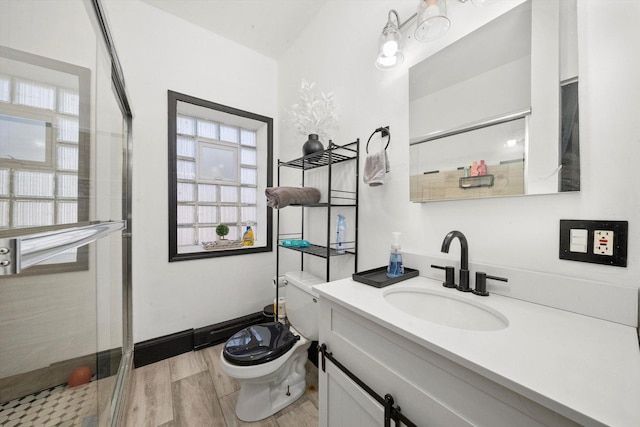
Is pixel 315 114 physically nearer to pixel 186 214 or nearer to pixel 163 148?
pixel 163 148

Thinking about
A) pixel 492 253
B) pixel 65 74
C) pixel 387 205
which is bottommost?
pixel 492 253

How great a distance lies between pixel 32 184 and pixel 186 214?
1613 millimetres

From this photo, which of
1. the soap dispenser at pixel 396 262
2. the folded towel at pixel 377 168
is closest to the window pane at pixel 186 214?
the folded towel at pixel 377 168

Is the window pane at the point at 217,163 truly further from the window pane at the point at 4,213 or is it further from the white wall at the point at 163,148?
the window pane at the point at 4,213

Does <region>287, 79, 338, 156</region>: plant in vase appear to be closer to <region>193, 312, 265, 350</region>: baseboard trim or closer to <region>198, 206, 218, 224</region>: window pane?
<region>198, 206, 218, 224</region>: window pane

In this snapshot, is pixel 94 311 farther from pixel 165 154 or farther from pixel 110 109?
pixel 165 154

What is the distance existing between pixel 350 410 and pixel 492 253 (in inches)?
30.3

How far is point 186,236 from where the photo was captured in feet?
7.06

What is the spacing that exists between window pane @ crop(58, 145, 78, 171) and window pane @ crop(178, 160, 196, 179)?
1300mm

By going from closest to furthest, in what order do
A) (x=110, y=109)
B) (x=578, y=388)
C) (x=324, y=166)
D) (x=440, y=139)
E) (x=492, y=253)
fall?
1. (x=578, y=388)
2. (x=492, y=253)
3. (x=440, y=139)
4. (x=110, y=109)
5. (x=324, y=166)

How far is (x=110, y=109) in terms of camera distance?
120 centimetres

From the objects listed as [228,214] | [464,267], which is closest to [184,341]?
[228,214]

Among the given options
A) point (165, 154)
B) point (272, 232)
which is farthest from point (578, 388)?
point (165, 154)

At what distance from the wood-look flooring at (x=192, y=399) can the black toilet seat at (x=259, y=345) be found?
1.18 ft
